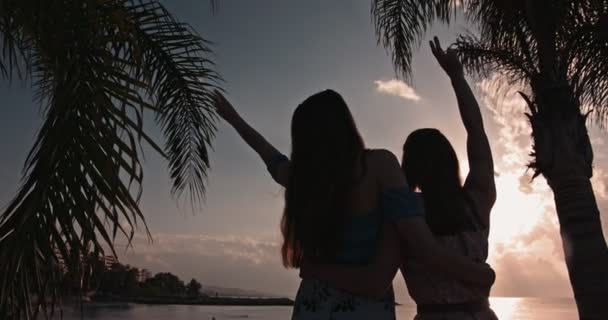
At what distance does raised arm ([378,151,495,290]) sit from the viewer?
5.12 ft

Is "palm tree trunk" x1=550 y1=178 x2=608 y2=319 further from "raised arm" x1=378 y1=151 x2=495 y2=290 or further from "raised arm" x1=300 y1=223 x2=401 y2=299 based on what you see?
"raised arm" x1=300 y1=223 x2=401 y2=299

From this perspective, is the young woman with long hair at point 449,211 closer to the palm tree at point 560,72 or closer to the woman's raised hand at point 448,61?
the woman's raised hand at point 448,61

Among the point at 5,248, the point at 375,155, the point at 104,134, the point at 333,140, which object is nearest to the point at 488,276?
the point at 375,155

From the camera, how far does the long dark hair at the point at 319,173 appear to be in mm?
1642

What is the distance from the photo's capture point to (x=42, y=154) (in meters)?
3.00

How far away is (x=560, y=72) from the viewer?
652cm

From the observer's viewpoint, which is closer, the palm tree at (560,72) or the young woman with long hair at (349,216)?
the young woman with long hair at (349,216)

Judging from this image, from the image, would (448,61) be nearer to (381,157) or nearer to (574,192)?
(381,157)

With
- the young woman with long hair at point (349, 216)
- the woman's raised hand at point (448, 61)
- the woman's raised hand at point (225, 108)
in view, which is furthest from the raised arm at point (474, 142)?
the woman's raised hand at point (225, 108)

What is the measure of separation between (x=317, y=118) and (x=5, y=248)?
6.47 feet

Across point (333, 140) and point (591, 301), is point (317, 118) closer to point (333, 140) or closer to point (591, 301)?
point (333, 140)

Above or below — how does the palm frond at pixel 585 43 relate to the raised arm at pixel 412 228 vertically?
above

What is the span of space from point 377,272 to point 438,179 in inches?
23.5

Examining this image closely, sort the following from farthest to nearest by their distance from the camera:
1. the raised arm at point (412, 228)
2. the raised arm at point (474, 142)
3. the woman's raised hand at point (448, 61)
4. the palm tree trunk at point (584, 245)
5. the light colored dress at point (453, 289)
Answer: the palm tree trunk at point (584, 245), the woman's raised hand at point (448, 61), the raised arm at point (474, 142), the light colored dress at point (453, 289), the raised arm at point (412, 228)
